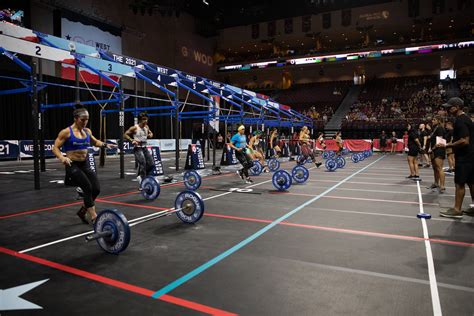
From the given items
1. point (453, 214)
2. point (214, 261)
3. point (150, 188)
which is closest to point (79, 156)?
point (150, 188)

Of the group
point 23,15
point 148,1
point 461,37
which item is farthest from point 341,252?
point 461,37

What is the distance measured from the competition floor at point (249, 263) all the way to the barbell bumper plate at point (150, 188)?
423mm

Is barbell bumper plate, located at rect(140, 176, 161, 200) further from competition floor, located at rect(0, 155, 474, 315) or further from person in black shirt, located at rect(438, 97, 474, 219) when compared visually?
person in black shirt, located at rect(438, 97, 474, 219)

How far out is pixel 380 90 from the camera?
33.8 meters

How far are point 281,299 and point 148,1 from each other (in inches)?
1032

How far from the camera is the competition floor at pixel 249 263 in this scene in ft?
8.59

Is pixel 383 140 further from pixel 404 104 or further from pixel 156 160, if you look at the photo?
pixel 156 160

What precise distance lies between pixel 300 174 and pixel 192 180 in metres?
3.19

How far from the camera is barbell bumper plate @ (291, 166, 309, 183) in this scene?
9.47 metres

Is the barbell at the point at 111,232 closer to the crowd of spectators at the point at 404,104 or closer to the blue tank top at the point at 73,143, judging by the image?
the blue tank top at the point at 73,143

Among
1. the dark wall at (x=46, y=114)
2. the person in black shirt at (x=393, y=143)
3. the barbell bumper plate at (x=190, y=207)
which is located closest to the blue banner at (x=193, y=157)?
the barbell bumper plate at (x=190, y=207)

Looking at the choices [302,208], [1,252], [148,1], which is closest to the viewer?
[1,252]

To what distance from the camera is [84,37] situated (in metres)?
20.8

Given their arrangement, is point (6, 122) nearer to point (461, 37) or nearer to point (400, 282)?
point (400, 282)
